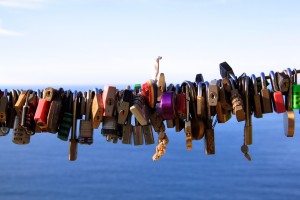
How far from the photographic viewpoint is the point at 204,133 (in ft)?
12.5

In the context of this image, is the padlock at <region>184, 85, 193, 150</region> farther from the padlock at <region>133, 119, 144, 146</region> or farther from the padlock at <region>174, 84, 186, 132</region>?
the padlock at <region>133, 119, 144, 146</region>

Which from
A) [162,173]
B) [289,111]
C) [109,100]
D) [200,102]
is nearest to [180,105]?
[200,102]

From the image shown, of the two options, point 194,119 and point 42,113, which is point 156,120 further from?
point 42,113

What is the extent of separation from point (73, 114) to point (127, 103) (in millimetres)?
434

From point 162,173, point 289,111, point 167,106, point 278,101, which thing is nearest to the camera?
point 167,106

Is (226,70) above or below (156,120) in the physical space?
above

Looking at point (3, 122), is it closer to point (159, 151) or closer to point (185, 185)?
point (159, 151)

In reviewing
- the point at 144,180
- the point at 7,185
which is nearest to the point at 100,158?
the point at 144,180

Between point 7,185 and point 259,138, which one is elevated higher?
point 259,138

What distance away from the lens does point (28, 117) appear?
12.5ft

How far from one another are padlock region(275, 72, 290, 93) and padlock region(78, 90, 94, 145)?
127 cm

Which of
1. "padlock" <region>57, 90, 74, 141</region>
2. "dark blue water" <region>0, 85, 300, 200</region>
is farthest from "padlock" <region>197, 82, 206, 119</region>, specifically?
"dark blue water" <region>0, 85, 300, 200</region>

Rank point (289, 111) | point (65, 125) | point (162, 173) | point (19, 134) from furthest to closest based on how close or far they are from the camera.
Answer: point (162, 173)
point (19, 134)
point (65, 125)
point (289, 111)

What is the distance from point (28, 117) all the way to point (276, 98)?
1.67 metres
